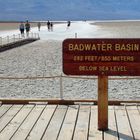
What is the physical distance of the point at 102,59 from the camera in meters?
9.17

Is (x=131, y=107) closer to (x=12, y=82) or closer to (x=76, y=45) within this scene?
(x=76, y=45)

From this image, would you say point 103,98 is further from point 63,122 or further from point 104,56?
point 63,122

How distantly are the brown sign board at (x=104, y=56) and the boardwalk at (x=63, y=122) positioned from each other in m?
0.95

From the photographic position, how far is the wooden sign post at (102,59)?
9.09m

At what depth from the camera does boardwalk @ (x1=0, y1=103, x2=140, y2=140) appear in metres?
8.80

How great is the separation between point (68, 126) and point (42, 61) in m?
18.1

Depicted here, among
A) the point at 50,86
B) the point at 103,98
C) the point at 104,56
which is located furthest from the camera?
the point at 50,86

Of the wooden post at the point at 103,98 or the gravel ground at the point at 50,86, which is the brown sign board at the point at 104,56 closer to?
the wooden post at the point at 103,98

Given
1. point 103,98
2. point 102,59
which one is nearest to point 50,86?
point 103,98

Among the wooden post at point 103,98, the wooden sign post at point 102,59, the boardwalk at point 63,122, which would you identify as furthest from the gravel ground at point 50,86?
the wooden post at point 103,98

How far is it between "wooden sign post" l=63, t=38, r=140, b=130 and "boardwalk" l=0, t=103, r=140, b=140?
0.38m

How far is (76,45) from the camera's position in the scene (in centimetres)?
921

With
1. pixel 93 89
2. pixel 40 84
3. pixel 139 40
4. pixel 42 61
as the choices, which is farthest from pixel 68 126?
pixel 42 61

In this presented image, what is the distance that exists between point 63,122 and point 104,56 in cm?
147
